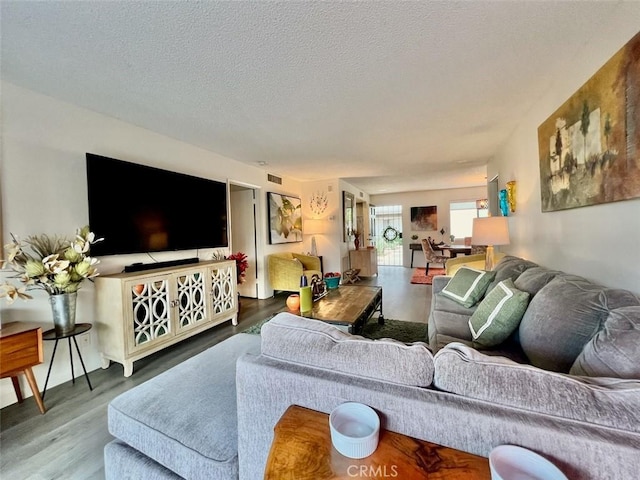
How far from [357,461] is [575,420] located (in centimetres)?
48

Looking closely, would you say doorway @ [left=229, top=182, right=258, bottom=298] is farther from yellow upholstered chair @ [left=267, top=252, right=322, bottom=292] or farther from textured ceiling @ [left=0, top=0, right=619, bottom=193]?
textured ceiling @ [left=0, top=0, right=619, bottom=193]

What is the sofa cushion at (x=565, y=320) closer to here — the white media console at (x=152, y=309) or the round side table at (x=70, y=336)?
the white media console at (x=152, y=309)

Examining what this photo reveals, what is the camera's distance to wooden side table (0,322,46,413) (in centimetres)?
162

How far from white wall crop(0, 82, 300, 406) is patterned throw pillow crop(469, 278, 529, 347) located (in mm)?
3062

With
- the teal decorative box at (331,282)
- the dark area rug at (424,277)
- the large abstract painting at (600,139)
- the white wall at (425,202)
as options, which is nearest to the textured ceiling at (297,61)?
the large abstract painting at (600,139)

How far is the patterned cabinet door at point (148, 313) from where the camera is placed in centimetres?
227

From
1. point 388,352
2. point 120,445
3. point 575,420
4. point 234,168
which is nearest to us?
point 575,420

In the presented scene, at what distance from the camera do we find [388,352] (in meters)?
0.79

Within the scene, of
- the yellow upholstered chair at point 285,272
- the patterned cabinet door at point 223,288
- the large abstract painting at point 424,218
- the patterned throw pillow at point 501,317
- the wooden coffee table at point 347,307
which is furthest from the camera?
the large abstract painting at point 424,218

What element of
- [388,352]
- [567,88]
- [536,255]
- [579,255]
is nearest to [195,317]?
[388,352]

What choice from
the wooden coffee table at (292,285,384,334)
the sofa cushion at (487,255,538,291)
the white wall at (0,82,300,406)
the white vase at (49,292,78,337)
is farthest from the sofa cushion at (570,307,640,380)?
the white wall at (0,82,300,406)

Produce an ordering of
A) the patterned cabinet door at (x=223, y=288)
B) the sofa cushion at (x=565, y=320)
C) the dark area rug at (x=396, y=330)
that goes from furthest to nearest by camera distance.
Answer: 1. the patterned cabinet door at (x=223, y=288)
2. the dark area rug at (x=396, y=330)
3. the sofa cushion at (x=565, y=320)

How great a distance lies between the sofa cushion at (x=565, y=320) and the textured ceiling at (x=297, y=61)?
4.89 feet

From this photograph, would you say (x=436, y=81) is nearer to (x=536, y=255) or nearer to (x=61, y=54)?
(x=536, y=255)
